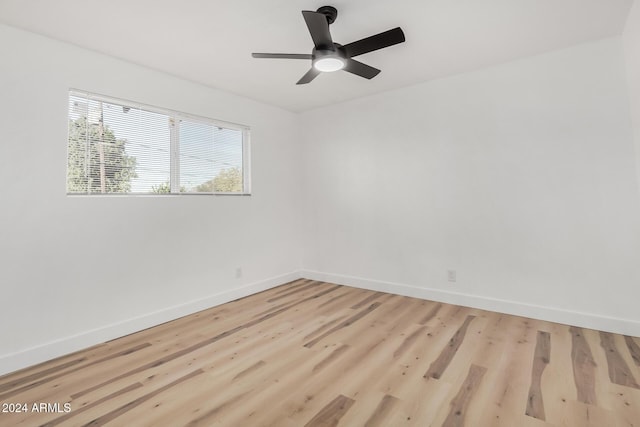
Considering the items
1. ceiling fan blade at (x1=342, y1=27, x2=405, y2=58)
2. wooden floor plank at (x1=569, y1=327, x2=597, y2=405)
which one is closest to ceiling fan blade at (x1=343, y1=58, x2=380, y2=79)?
ceiling fan blade at (x1=342, y1=27, x2=405, y2=58)

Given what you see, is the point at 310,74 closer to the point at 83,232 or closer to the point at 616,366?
the point at 83,232

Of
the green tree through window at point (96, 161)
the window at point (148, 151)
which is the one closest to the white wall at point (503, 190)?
the window at point (148, 151)

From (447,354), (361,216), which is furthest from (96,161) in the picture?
(447,354)

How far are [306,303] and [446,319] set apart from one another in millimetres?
1485

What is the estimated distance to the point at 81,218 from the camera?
250 centimetres

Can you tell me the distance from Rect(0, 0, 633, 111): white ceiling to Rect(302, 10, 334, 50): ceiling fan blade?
218mm

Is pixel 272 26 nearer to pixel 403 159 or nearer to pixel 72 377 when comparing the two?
pixel 403 159

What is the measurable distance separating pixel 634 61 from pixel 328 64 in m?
2.31

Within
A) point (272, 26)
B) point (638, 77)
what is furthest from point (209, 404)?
point (638, 77)

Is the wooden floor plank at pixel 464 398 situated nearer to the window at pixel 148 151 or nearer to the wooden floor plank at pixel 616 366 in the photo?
the wooden floor plank at pixel 616 366

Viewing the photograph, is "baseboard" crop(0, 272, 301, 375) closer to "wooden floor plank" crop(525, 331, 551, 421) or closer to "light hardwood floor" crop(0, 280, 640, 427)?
"light hardwood floor" crop(0, 280, 640, 427)

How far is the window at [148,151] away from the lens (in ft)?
8.40

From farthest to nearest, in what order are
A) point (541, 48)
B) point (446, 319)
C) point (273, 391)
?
point (446, 319) → point (541, 48) → point (273, 391)

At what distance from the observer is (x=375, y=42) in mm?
2084
